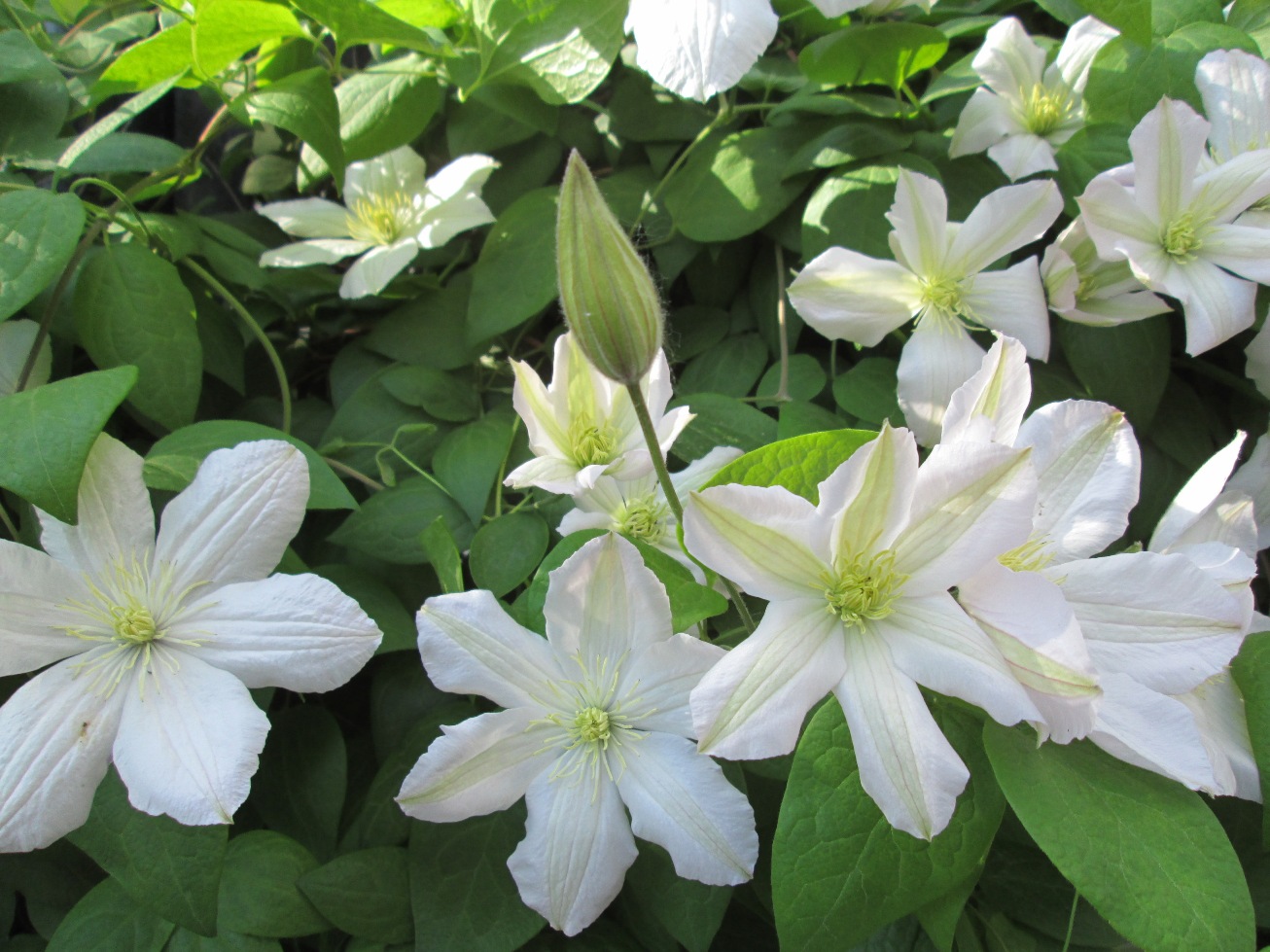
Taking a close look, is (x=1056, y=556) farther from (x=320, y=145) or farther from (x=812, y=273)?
(x=320, y=145)

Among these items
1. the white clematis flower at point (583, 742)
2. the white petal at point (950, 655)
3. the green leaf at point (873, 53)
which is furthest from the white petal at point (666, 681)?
the green leaf at point (873, 53)

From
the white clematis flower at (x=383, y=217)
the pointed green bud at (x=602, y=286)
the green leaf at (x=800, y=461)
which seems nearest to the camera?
the pointed green bud at (x=602, y=286)

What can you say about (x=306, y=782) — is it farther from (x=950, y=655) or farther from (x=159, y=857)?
(x=950, y=655)

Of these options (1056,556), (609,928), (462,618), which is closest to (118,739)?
(462,618)

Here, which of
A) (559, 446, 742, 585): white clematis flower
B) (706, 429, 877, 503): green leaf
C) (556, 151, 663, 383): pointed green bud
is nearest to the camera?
(556, 151, 663, 383): pointed green bud

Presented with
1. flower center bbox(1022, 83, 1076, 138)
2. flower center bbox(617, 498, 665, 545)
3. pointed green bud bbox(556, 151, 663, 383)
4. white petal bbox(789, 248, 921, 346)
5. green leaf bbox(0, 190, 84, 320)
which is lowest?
flower center bbox(617, 498, 665, 545)

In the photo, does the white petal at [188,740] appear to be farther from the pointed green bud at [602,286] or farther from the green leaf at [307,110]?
the green leaf at [307,110]

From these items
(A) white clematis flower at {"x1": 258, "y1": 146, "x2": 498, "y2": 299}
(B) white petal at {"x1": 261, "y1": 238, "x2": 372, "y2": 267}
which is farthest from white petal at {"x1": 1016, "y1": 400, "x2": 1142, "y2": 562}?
(B) white petal at {"x1": 261, "y1": 238, "x2": 372, "y2": 267}

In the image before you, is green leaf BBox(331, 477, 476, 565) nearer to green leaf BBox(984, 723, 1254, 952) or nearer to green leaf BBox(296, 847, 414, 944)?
→ green leaf BBox(296, 847, 414, 944)
